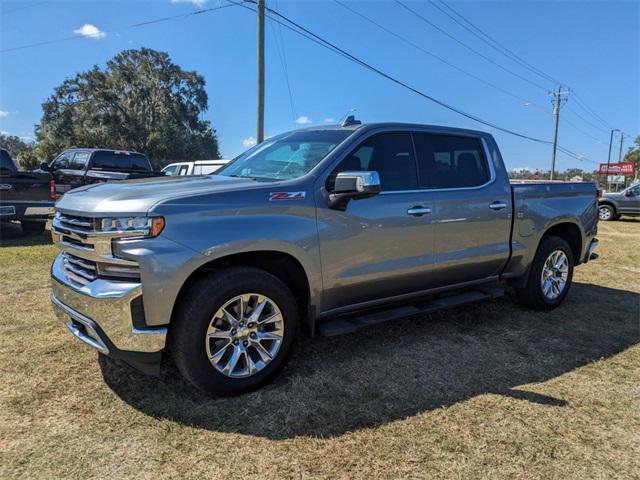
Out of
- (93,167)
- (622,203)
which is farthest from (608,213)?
(93,167)

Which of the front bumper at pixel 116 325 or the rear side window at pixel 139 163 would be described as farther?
the rear side window at pixel 139 163

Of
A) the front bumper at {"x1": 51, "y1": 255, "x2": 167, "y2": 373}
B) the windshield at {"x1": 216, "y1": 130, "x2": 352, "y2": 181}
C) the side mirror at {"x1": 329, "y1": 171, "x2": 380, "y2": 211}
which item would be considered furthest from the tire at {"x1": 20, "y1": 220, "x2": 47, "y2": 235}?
the side mirror at {"x1": 329, "y1": 171, "x2": 380, "y2": 211}

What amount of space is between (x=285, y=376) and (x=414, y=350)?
1.25 meters

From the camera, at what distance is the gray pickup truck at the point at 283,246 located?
2740 mm

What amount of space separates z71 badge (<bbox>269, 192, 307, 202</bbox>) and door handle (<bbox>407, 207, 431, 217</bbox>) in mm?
1043

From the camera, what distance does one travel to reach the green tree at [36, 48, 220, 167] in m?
42.2

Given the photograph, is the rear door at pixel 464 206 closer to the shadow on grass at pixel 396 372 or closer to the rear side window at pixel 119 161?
the shadow on grass at pixel 396 372

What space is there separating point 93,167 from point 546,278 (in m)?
10.3

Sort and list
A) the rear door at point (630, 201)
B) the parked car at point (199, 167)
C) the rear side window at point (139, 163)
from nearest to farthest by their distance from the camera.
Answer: the rear side window at point (139, 163), the parked car at point (199, 167), the rear door at point (630, 201)

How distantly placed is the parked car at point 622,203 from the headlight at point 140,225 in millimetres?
19283

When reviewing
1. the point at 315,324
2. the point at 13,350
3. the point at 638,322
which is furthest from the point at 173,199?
the point at 638,322

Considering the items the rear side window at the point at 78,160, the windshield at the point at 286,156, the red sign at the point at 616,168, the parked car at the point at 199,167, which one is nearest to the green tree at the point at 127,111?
the parked car at the point at 199,167

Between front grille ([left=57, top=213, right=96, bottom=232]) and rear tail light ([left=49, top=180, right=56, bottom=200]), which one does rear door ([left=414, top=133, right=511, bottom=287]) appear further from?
rear tail light ([left=49, top=180, right=56, bottom=200])

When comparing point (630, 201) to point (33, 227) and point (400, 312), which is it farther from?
point (33, 227)
